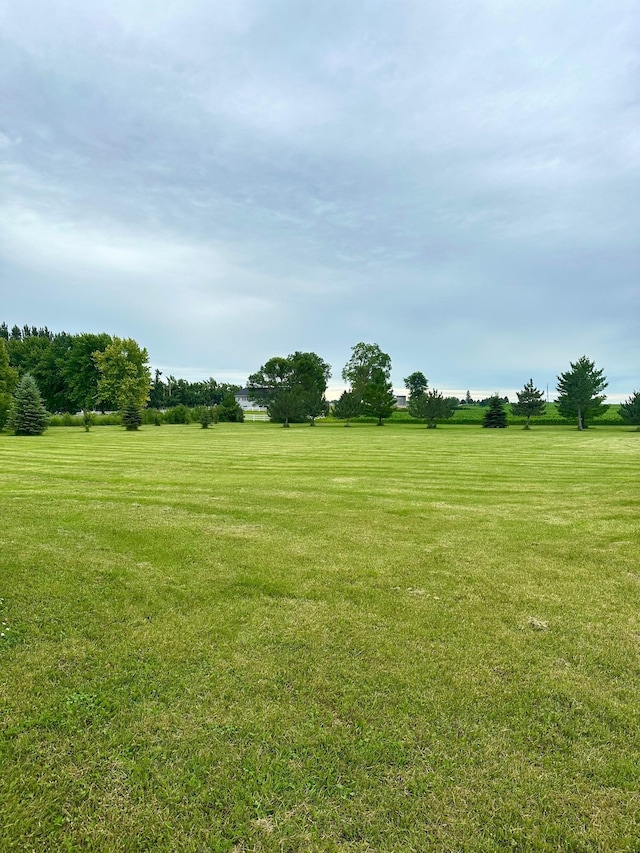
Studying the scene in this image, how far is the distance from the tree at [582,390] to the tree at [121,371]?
50.8 m

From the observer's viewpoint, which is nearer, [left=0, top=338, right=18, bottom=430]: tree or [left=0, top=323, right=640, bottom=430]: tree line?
[left=0, top=338, right=18, bottom=430]: tree

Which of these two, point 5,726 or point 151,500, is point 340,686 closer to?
point 5,726

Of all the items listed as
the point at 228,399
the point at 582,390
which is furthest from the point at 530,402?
the point at 228,399

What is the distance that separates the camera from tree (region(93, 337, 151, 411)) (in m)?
53.5

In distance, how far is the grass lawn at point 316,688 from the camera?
201cm

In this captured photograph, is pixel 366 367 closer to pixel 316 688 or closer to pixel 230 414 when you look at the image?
pixel 230 414

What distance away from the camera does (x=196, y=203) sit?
2491 cm

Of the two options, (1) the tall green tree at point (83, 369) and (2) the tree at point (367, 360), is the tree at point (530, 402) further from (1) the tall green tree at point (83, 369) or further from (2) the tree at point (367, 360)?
(1) the tall green tree at point (83, 369)

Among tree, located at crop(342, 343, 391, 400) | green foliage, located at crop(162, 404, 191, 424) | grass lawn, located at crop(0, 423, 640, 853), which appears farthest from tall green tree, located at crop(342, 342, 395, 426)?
grass lawn, located at crop(0, 423, 640, 853)

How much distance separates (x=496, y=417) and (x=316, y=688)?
176ft

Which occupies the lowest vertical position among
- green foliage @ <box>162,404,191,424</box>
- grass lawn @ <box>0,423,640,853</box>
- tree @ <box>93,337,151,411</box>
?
grass lawn @ <box>0,423,640,853</box>

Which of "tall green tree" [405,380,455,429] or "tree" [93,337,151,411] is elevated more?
"tree" [93,337,151,411]

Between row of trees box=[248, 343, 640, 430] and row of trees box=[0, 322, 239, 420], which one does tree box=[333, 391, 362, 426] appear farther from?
row of trees box=[0, 322, 239, 420]

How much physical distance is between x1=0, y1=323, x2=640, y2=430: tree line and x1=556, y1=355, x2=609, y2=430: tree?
93 millimetres
